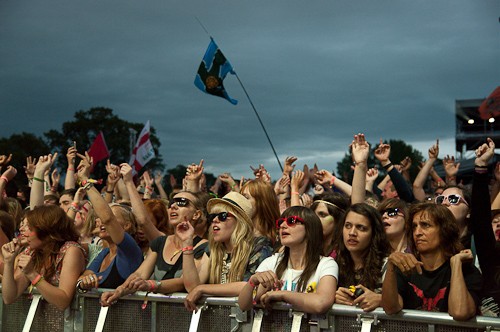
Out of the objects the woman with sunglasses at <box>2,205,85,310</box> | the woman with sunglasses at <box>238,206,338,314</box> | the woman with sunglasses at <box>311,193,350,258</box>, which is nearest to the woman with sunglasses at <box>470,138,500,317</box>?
the woman with sunglasses at <box>238,206,338,314</box>

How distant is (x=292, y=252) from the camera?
Answer: 529 cm

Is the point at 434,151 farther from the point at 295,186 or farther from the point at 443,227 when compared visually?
the point at 443,227

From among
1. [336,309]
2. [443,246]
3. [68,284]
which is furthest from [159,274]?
[443,246]

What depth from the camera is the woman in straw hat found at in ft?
17.8

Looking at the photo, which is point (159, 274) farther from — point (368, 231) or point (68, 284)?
point (368, 231)

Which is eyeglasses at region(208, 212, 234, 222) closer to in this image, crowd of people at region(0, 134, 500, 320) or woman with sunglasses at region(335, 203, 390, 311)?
crowd of people at region(0, 134, 500, 320)

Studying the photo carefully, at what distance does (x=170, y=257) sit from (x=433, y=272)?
8.04ft

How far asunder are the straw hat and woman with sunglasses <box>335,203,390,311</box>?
917mm

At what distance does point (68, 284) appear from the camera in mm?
5738

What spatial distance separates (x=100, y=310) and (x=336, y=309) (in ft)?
6.66

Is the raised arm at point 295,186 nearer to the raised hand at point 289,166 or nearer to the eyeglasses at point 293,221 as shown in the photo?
the raised hand at point 289,166

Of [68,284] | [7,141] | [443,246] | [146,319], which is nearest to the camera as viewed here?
[443,246]

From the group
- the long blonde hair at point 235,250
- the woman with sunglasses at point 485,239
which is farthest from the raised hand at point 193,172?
the woman with sunglasses at point 485,239

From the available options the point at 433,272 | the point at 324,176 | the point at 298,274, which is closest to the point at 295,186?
the point at 324,176
